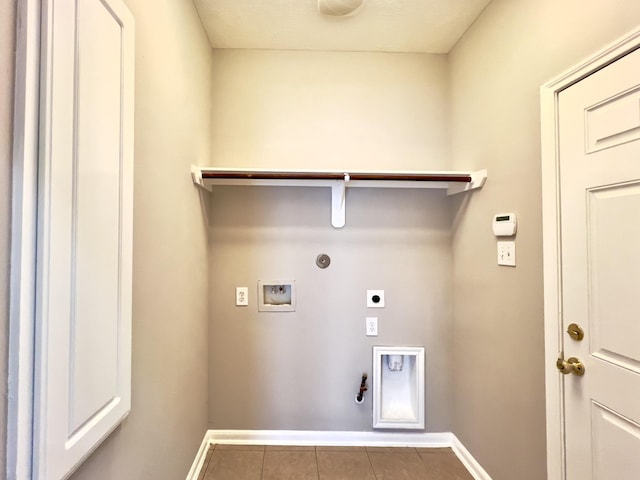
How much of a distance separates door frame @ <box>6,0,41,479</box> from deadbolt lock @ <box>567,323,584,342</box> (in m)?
1.65

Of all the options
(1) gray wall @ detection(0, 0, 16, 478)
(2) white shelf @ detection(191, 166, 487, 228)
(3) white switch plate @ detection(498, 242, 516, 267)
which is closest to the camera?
(1) gray wall @ detection(0, 0, 16, 478)

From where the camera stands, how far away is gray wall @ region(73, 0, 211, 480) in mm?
1096

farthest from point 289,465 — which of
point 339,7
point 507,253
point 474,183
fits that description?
point 339,7

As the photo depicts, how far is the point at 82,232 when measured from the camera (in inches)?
29.3

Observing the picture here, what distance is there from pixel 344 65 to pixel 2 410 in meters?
2.30

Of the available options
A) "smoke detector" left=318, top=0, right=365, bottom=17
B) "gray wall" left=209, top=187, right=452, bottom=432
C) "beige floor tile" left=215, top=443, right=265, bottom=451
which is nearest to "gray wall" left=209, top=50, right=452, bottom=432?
"gray wall" left=209, top=187, right=452, bottom=432

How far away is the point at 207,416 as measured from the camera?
6.69 feet

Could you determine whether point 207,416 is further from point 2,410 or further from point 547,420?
point 547,420

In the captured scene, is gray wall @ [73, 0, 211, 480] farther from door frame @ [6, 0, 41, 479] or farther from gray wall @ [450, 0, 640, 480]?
gray wall @ [450, 0, 640, 480]

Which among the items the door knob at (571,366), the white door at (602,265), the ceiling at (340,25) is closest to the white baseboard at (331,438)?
the white door at (602,265)

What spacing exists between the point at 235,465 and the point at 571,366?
1857 millimetres

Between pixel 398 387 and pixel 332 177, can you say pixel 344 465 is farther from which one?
pixel 332 177

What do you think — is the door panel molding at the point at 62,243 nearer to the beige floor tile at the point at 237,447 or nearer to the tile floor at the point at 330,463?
the tile floor at the point at 330,463

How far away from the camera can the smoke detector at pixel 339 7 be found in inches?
63.8
